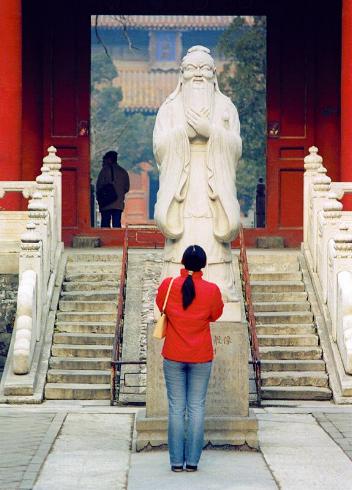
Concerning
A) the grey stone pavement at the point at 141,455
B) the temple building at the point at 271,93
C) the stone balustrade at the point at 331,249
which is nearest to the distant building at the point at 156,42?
the temple building at the point at 271,93

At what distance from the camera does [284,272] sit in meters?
19.3

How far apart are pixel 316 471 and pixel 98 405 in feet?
14.5

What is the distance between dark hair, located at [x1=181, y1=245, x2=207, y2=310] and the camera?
477 inches

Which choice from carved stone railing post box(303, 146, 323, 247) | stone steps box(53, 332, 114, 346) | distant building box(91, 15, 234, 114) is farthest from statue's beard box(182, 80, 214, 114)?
distant building box(91, 15, 234, 114)

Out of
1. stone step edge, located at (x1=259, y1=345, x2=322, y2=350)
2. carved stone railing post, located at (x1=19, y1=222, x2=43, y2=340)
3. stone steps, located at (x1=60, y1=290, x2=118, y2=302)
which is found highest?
carved stone railing post, located at (x1=19, y1=222, x2=43, y2=340)

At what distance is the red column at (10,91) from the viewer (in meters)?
20.4

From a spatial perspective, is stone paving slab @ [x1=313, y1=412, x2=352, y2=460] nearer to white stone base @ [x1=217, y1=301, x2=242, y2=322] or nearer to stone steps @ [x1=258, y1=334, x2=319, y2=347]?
white stone base @ [x1=217, y1=301, x2=242, y2=322]

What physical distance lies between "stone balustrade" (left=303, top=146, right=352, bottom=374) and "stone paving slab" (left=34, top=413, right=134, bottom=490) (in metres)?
2.88

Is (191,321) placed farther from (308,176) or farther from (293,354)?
(308,176)

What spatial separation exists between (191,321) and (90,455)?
1.51 metres

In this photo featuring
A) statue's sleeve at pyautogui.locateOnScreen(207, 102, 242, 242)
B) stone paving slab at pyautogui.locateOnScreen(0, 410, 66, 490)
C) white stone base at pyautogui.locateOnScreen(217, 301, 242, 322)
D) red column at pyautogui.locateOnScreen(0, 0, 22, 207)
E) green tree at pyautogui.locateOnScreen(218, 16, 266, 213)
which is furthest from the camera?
green tree at pyautogui.locateOnScreen(218, 16, 266, 213)

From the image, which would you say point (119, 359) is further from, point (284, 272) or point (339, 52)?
point (339, 52)

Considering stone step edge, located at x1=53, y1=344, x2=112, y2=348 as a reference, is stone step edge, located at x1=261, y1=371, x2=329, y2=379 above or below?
below

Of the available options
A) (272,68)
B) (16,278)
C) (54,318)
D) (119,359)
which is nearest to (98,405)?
(119,359)
